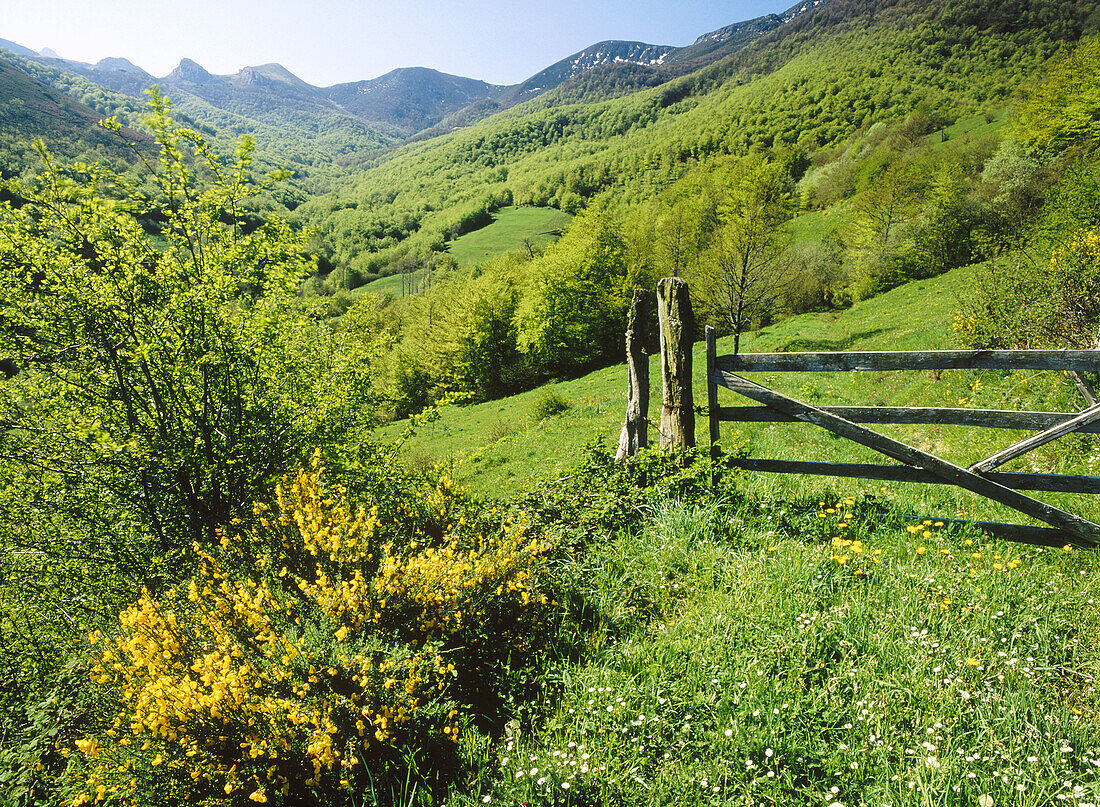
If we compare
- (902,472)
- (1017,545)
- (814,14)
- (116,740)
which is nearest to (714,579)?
(902,472)

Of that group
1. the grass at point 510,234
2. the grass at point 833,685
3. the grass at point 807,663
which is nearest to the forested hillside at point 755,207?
the grass at point 510,234

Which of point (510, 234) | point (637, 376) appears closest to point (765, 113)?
point (510, 234)

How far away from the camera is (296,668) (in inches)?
127

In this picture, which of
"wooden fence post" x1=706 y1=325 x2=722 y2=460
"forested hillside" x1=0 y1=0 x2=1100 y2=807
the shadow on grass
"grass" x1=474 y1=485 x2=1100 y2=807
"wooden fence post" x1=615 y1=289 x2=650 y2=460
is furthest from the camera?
the shadow on grass

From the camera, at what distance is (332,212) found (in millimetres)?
143875

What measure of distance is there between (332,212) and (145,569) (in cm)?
16195

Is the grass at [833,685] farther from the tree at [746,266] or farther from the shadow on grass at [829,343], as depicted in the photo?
the tree at [746,266]

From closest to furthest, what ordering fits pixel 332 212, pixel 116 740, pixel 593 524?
pixel 116 740 < pixel 593 524 < pixel 332 212

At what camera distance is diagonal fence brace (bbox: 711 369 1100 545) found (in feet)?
13.6

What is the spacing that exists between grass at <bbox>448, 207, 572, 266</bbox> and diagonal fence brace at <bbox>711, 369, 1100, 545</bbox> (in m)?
85.5

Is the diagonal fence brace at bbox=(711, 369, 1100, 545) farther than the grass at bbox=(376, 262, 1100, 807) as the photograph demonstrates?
Yes

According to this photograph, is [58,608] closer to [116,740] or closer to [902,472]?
[116,740]

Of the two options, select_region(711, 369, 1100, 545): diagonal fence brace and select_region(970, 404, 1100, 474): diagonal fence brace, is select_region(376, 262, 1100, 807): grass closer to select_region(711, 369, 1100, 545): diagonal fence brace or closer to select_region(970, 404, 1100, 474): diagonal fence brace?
select_region(711, 369, 1100, 545): diagonal fence brace

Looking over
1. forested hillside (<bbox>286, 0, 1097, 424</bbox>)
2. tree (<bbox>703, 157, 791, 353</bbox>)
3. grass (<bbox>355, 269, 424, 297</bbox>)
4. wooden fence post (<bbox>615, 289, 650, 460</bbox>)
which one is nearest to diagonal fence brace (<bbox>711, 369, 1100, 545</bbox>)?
wooden fence post (<bbox>615, 289, 650, 460</bbox>)
